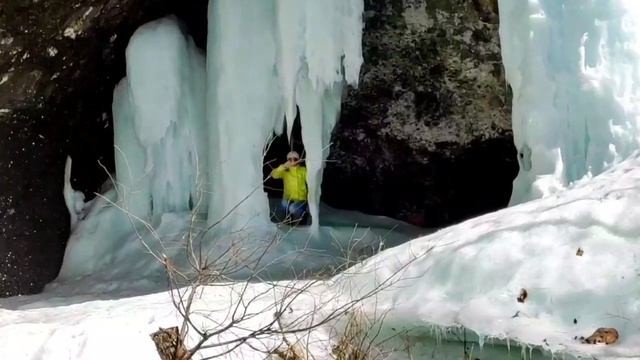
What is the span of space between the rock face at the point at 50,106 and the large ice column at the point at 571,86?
3816 millimetres

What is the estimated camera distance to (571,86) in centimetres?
672

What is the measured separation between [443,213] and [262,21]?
3.55 metres

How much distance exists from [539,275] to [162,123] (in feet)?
15.8

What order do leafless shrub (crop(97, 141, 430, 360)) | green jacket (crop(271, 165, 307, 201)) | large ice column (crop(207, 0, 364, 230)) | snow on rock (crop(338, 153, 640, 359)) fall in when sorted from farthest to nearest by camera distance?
green jacket (crop(271, 165, 307, 201)), large ice column (crop(207, 0, 364, 230)), snow on rock (crop(338, 153, 640, 359)), leafless shrub (crop(97, 141, 430, 360))

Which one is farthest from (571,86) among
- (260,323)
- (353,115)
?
(353,115)

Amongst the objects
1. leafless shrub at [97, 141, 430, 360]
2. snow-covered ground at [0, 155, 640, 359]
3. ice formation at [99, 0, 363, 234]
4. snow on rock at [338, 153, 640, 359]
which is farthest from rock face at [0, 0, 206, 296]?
snow on rock at [338, 153, 640, 359]

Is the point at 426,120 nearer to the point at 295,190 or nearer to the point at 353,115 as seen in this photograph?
the point at 353,115

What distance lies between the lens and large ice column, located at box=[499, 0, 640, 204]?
258 inches

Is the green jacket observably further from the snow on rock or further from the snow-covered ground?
the snow on rock

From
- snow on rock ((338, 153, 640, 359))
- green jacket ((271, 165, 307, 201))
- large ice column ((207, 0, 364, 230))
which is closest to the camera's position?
snow on rock ((338, 153, 640, 359))

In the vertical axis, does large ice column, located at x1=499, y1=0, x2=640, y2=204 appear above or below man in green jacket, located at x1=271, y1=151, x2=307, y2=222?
above

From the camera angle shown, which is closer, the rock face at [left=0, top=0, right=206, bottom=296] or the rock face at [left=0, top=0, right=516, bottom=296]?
the rock face at [left=0, top=0, right=206, bottom=296]

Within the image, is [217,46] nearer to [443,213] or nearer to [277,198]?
[277,198]

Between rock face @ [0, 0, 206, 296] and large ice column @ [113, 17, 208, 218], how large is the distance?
0.35m
